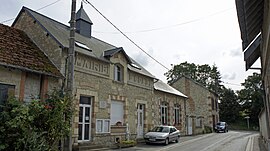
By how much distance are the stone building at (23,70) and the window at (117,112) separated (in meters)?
4.60

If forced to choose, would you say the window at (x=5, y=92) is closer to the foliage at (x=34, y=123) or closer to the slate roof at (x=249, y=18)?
the foliage at (x=34, y=123)

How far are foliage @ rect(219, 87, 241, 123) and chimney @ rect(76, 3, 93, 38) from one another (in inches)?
1516

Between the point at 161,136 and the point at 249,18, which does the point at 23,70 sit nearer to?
the point at 249,18

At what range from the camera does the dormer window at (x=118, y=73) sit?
53.9 feet

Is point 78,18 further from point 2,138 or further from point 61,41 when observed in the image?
point 2,138

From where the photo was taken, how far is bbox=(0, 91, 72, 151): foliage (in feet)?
28.7

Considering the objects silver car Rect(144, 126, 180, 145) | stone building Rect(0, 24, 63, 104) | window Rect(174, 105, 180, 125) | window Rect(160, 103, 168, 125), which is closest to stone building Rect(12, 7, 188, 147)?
stone building Rect(0, 24, 63, 104)

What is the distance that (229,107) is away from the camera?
49844 mm

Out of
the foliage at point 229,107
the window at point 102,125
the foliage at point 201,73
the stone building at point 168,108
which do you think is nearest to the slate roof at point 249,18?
the window at point 102,125

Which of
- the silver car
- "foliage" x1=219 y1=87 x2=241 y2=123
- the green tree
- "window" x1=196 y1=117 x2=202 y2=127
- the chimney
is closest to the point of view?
the silver car

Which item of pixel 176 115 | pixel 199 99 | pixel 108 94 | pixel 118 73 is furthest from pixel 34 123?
pixel 199 99

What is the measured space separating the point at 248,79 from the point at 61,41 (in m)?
49.5

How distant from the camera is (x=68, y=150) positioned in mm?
8320

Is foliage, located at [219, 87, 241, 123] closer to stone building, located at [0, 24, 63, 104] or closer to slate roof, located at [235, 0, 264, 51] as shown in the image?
stone building, located at [0, 24, 63, 104]
